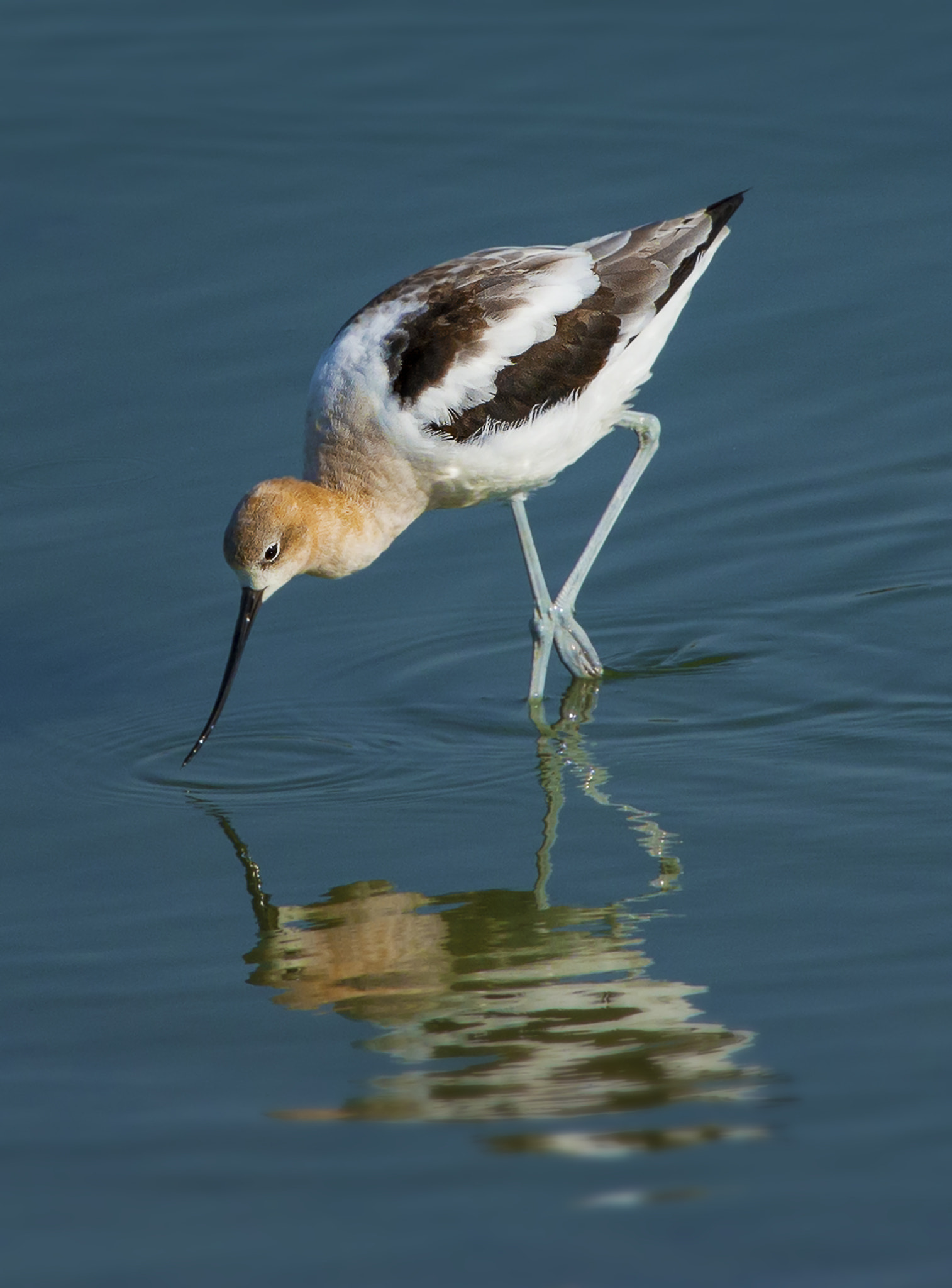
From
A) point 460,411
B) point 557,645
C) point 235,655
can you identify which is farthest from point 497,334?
point 235,655

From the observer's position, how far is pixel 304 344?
347 inches

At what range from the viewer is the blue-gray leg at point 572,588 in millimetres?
6625

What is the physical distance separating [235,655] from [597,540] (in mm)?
1637

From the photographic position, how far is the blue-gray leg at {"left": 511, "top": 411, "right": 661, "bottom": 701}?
21.7ft

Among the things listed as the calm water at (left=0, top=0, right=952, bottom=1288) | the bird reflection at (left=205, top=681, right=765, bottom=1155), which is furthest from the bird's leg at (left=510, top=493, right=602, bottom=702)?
the bird reflection at (left=205, top=681, right=765, bottom=1155)

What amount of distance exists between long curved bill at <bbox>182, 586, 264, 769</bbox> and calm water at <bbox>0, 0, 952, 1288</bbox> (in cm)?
9

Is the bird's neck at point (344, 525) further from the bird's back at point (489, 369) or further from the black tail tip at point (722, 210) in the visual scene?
the black tail tip at point (722, 210)

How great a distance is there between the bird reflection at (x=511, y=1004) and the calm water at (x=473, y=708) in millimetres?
16

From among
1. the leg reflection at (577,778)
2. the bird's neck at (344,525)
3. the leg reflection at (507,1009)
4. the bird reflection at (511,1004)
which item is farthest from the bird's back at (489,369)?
the leg reflection at (507,1009)

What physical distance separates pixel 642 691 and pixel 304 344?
Result: 3161 mm

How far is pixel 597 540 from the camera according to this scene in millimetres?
7066

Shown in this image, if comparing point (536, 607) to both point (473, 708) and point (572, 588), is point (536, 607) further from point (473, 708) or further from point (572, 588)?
point (473, 708)

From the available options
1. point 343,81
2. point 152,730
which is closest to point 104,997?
point 152,730

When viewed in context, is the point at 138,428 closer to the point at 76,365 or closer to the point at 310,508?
the point at 76,365
